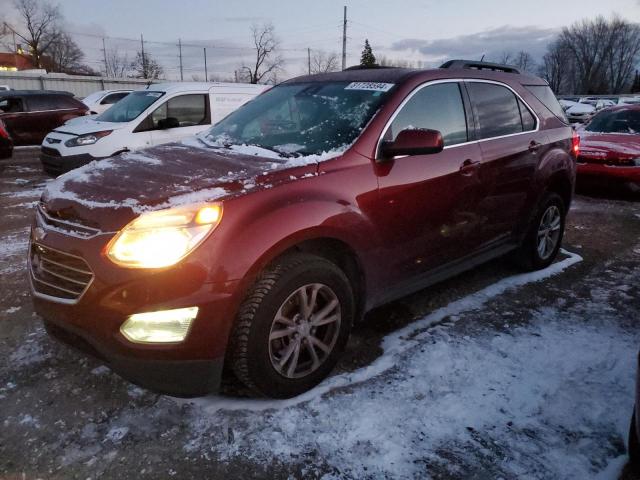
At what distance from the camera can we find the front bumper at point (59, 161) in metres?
8.03

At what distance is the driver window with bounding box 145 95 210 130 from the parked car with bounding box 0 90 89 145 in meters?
6.80

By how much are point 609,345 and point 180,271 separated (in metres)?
2.82

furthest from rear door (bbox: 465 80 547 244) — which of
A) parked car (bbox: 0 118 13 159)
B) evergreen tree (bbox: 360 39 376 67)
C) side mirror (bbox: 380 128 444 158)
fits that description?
evergreen tree (bbox: 360 39 376 67)

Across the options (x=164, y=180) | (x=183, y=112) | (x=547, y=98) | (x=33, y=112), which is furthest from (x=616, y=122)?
(x=33, y=112)

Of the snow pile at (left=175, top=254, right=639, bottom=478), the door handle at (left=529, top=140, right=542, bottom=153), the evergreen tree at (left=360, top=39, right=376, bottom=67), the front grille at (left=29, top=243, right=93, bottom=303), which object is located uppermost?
the evergreen tree at (left=360, top=39, right=376, bottom=67)

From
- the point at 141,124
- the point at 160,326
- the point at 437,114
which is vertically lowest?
the point at 160,326

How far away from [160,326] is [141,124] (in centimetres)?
679

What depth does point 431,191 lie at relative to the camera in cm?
314

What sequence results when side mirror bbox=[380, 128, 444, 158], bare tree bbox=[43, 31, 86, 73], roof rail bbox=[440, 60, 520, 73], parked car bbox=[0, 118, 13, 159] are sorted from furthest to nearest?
1. bare tree bbox=[43, 31, 86, 73]
2. parked car bbox=[0, 118, 13, 159]
3. roof rail bbox=[440, 60, 520, 73]
4. side mirror bbox=[380, 128, 444, 158]

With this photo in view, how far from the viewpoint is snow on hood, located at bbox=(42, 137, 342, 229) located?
91.0 inches

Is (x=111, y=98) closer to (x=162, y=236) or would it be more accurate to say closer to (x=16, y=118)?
(x=16, y=118)

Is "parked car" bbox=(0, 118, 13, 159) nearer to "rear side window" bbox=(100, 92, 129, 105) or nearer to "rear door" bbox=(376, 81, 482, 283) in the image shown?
"rear door" bbox=(376, 81, 482, 283)

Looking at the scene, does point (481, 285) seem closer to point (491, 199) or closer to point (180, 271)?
A: point (491, 199)

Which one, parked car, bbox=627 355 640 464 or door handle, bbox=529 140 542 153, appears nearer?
parked car, bbox=627 355 640 464
